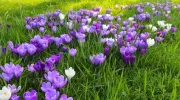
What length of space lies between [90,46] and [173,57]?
77 centimetres

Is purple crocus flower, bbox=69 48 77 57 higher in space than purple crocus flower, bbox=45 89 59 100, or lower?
lower

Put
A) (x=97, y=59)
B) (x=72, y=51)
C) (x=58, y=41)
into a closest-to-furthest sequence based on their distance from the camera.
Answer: (x=97, y=59) → (x=72, y=51) → (x=58, y=41)

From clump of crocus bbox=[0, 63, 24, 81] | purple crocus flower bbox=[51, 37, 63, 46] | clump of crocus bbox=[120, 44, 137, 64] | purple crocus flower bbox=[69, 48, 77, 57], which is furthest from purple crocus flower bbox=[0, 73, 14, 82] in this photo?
clump of crocus bbox=[120, 44, 137, 64]

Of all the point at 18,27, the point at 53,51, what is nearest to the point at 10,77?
the point at 53,51

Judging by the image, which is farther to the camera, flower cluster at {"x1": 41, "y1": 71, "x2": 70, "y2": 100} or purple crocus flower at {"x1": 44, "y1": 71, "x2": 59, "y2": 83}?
purple crocus flower at {"x1": 44, "y1": 71, "x2": 59, "y2": 83}

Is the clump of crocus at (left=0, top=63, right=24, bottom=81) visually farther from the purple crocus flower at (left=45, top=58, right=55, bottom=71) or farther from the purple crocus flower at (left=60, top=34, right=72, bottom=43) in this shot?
the purple crocus flower at (left=60, top=34, right=72, bottom=43)

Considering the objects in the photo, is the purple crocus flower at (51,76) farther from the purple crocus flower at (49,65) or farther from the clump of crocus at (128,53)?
the clump of crocus at (128,53)

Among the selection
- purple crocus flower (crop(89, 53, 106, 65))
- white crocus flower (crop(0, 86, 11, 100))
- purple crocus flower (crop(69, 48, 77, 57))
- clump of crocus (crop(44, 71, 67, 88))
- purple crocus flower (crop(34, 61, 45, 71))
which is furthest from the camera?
purple crocus flower (crop(69, 48, 77, 57))

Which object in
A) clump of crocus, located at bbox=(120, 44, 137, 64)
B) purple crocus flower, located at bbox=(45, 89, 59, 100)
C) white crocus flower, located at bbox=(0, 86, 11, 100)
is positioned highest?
white crocus flower, located at bbox=(0, 86, 11, 100)

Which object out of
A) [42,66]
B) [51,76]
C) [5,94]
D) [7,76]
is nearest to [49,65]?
[42,66]

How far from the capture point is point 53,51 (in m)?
2.87

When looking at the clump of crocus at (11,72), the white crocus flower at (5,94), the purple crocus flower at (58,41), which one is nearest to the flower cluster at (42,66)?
the clump of crocus at (11,72)

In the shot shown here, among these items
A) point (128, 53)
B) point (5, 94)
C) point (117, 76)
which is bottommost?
point (117, 76)

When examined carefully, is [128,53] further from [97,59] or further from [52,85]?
[52,85]
